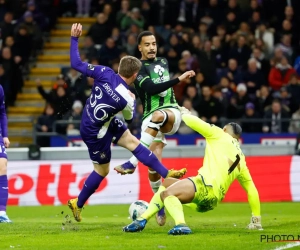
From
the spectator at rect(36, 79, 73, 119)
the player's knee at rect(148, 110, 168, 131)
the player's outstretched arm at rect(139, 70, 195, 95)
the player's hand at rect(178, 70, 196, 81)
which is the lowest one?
the spectator at rect(36, 79, 73, 119)

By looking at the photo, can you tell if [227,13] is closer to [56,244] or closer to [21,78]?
[21,78]

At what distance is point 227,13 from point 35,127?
22.5 feet

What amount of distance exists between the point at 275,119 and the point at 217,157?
10.8 metres

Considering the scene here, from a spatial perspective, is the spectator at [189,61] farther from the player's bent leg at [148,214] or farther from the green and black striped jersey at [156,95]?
the player's bent leg at [148,214]

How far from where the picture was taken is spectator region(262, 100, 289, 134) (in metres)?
22.4

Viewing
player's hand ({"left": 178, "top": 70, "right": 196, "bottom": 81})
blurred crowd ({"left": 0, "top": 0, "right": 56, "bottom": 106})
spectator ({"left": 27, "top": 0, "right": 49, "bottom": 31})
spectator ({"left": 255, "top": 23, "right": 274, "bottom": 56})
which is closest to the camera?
player's hand ({"left": 178, "top": 70, "right": 196, "bottom": 81})

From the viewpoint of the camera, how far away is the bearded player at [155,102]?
13531mm

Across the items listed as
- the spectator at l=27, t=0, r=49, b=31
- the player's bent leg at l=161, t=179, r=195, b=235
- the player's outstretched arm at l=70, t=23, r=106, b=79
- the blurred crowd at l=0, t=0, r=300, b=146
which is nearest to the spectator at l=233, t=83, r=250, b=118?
the blurred crowd at l=0, t=0, r=300, b=146

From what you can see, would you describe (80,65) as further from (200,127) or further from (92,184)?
(200,127)

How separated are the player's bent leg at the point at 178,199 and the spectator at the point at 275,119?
11103 mm

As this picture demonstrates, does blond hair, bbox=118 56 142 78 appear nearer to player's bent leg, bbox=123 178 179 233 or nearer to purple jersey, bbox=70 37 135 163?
purple jersey, bbox=70 37 135 163

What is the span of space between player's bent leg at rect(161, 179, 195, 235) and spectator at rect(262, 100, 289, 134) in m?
11.1

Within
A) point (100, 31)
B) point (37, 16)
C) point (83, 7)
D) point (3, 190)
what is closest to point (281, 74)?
point (100, 31)

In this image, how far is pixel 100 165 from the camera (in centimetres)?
1312
